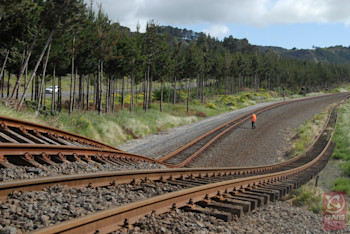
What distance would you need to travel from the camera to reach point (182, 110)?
4412 centimetres

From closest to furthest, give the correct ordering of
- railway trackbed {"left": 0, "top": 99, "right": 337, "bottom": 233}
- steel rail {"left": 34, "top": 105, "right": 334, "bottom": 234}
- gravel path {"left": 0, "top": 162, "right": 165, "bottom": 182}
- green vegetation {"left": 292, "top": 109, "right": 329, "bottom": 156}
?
steel rail {"left": 34, "top": 105, "right": 334, "bottom": 234} → railway trackbed {"left": 0, "top": 99, "right": 337, "bottom": 233} → gravel path {"left": 0, "top": 162, "right": 165, "bottom": 182} → green vegetation {"left": 292, "top": 109, "right": 329, "bottom": 156}

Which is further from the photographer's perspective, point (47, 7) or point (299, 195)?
point (47, 7)

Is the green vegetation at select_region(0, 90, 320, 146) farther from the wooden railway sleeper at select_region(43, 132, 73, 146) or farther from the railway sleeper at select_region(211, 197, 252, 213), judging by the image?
the railway sleeper at select_region(211, 197, 252, 213)

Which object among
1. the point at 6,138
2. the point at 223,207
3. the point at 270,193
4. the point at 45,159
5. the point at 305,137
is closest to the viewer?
the point at 223,207

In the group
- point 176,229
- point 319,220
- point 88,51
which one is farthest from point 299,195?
point 88,51

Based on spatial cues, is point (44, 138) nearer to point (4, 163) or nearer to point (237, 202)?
point (4, 163)

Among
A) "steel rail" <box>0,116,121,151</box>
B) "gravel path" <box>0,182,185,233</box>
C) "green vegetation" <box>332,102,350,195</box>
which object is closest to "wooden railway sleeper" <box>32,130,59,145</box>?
"steel rail" <box>0,116,121,151</box>

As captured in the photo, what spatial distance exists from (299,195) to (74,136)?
9236 mm

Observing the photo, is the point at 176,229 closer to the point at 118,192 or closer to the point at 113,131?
the point at 118,192

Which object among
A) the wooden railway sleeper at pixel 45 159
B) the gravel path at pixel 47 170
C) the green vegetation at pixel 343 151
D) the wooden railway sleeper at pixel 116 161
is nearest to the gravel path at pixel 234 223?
the gravel path at pixel 47 170

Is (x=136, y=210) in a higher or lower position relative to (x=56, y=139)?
lower

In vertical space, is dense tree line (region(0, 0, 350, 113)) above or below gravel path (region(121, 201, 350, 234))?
above

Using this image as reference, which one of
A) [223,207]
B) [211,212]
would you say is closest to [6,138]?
[211,212]

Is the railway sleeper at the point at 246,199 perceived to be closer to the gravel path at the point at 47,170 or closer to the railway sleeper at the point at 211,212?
the railway sleeper at the point at 211,212
